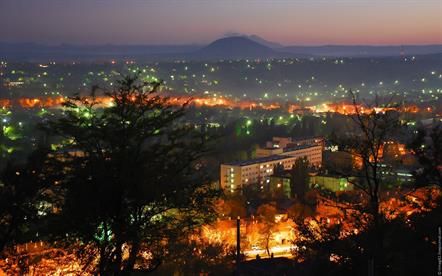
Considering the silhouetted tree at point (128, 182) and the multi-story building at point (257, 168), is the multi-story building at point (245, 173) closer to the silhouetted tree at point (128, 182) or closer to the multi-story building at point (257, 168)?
the multi-story building at point (257, 168)

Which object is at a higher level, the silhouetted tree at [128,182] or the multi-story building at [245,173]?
the silhouetted tree at [128,182]

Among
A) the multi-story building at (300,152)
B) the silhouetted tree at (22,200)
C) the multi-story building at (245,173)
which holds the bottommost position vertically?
the multi-story building at (300,152)

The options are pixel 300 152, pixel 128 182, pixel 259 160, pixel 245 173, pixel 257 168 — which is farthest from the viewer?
pixel 300 152

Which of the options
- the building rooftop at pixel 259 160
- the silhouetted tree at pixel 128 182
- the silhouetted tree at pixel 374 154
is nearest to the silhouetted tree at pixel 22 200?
the silhouetted tree at pixel 128 182

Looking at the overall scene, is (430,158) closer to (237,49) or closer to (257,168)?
(257,168)

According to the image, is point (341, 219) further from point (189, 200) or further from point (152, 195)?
point (152, 195)

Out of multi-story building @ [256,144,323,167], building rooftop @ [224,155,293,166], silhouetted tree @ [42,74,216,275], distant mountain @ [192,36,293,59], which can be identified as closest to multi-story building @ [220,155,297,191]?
building rooftop @ [224,155,293,166]

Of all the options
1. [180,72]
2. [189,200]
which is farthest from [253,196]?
[180,72]

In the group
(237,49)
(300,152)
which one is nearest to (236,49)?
(237,49)
